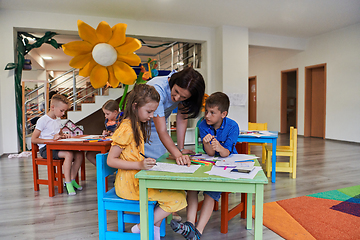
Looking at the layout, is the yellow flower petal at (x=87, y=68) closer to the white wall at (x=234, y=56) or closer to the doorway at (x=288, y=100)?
the white wall at (x=234, y=56)

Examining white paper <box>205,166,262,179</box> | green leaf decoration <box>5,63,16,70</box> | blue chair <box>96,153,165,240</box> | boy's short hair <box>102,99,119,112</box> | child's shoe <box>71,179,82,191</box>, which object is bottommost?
child's shoe <box>71,179,82,191</box>

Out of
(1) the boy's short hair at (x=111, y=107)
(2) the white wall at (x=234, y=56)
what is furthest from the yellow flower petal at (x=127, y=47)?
(2) the white wall at (x=234, y=56)

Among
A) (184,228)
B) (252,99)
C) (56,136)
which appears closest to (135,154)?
(184,228)

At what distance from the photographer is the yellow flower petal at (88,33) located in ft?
7.11

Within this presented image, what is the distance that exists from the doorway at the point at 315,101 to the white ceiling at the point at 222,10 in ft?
4.74

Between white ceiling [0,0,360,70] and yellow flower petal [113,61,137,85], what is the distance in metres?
2.39

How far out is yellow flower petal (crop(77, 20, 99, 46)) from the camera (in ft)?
7.11

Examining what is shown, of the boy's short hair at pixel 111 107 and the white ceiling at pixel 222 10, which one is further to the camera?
the white ceiling at pixel 222 10

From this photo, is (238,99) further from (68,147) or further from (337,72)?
(68,147)

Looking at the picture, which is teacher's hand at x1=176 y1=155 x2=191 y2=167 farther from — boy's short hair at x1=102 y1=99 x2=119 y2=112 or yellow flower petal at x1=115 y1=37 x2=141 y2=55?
boy's short hair at x1=102 y1=99 x2=119 y2=112

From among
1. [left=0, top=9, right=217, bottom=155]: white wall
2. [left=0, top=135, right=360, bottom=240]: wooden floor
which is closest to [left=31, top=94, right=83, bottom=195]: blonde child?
[left=0, top=135, right=360, bottom=240]: wooden floor

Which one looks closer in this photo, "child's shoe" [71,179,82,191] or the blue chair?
the blue chair

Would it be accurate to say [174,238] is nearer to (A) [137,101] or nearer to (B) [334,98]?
(A) [137,101]

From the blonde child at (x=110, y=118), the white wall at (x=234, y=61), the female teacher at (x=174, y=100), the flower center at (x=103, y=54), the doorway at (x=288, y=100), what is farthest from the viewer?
the doorway at (x=288, y=100)
